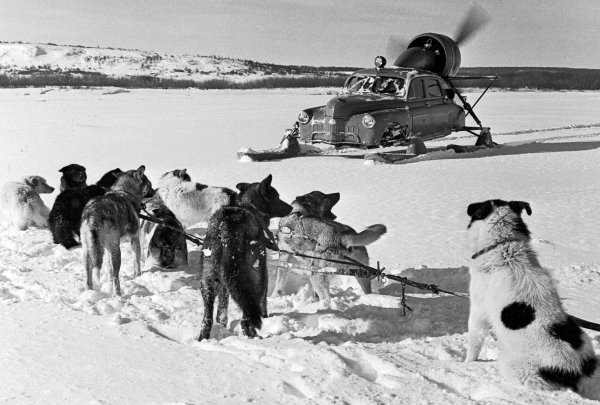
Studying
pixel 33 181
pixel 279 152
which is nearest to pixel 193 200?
pixel 33 181

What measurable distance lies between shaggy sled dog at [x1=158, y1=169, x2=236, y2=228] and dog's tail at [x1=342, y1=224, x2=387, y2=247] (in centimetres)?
241

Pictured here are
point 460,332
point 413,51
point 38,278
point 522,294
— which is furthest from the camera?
point 413,51

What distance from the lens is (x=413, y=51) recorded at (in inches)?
638

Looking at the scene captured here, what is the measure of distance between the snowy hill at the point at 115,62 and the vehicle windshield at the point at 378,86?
52.2 meters

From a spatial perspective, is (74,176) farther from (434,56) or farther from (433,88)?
(434,56)

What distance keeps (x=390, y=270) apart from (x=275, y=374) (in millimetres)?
2799

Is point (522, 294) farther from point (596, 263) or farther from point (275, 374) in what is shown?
point (596, 263)

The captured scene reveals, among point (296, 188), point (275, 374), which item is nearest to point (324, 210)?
point (275, 374)

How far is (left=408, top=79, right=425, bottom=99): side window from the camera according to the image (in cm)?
1437

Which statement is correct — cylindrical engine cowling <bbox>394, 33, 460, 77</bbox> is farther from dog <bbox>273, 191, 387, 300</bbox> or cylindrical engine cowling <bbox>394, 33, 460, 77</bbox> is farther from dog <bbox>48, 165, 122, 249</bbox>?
dog <bbox>273, 191, 387, 300</bbox>

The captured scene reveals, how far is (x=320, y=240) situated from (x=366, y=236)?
44 centimetres

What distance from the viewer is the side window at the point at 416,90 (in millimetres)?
14367

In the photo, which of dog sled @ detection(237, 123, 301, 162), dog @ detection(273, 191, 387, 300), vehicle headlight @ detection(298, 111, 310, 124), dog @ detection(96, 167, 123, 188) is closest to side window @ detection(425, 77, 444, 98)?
vehicle headlight @ detection(298, 111, 310, 124)

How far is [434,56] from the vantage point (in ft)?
53.4
